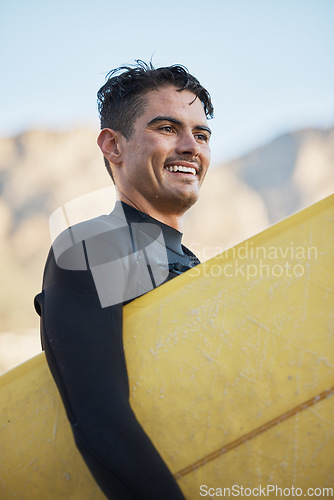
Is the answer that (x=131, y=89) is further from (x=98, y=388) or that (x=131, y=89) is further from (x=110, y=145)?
(x=98, y=388)

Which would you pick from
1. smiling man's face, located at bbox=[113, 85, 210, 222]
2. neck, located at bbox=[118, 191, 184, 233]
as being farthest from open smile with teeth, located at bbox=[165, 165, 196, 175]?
neck, located at bbox=[118, 191, 184, 233]

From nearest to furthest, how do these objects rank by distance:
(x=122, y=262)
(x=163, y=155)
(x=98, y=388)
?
(x=98, y=388), (x=122, y=262), (x=163, y=155)

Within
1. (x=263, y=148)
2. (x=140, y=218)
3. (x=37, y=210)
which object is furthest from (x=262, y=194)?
(x=140, y=218)

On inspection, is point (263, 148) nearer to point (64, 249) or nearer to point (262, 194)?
point (262, 194)

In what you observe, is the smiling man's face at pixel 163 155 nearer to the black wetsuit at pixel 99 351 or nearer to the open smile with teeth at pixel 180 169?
the open smile with teeth at pixel 180 169

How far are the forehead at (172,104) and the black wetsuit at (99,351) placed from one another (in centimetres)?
41

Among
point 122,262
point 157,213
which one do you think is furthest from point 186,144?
point 122,262

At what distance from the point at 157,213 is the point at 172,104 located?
1.00ft

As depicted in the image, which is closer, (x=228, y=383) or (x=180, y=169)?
(x=228, y=383)

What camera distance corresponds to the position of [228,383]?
873 mm

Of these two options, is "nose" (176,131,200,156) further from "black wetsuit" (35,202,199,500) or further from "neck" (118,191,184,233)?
"black wetsuit" (35,202,199,500)

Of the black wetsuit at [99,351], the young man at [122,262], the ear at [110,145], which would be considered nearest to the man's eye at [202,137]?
the young man at [122,262]

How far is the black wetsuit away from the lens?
74 cm

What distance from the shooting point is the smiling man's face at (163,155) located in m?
1.25
